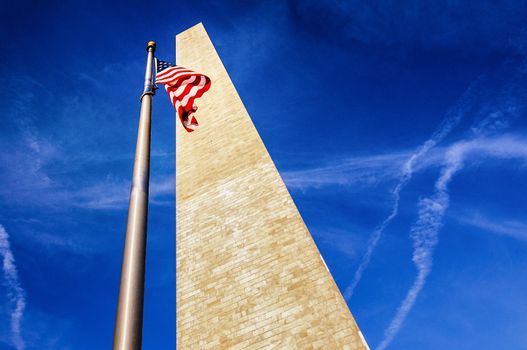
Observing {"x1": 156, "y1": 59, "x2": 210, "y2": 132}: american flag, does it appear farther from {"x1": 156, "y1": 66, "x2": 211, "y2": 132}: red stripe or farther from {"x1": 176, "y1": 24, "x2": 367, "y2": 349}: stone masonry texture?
{"x1": 176, "y1": 24, "x2": 367, "y2": 349}: stone masonry texture

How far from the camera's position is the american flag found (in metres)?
6.59

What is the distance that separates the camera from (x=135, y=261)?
11.3 ft

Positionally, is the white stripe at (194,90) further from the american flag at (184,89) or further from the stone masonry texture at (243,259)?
the stone masonry texture at (243,259)

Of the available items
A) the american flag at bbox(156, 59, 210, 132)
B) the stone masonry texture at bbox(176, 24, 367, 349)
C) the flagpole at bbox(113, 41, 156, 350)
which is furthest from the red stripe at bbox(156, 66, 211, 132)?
the stone masonry texture at bbox(176, 24, 367, 349)

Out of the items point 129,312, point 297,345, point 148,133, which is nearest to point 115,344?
point 129,312

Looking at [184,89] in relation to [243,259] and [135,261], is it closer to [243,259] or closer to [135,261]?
[135,261]

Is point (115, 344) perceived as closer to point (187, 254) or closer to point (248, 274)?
point (248, 274)

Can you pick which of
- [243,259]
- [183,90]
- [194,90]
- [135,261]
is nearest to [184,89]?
[183,90]

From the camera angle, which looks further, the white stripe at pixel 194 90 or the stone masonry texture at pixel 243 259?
the stone masonry texture at pixel 243 259

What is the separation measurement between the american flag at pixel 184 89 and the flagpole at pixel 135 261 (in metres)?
1.76

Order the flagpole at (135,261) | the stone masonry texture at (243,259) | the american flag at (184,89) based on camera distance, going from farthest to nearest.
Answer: the stone masonry texture at (243,259) < the american flag at (184,89) < the flagpole at (135,261)

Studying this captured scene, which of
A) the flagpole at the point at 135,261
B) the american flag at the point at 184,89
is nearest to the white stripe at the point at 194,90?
the american flag at the point at 184,89

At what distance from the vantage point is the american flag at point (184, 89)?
6.59 meters

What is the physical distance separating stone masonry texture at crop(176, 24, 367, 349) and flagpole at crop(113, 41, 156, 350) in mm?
5055
